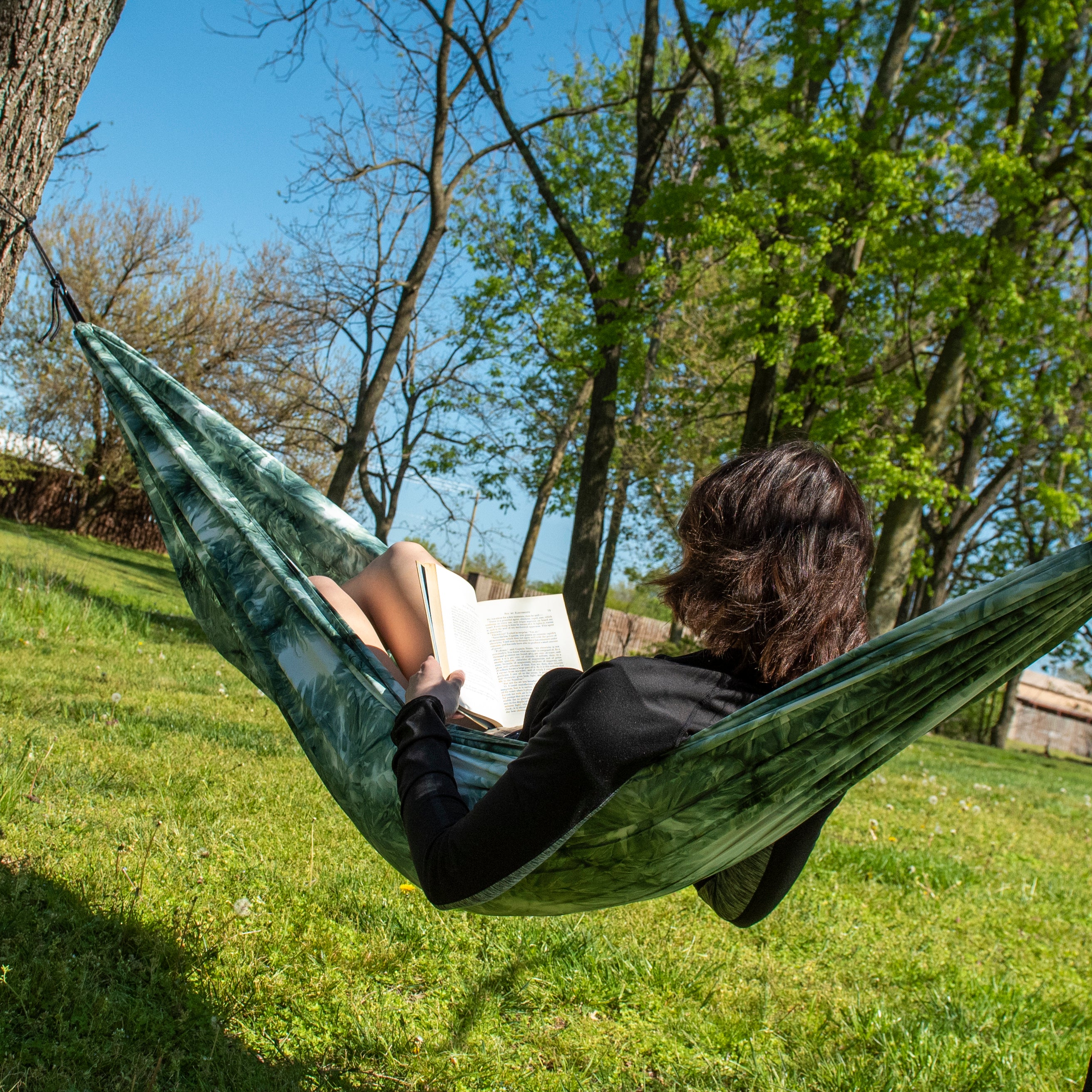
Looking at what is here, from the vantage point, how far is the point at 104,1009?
179cm

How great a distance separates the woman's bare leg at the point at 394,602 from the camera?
2.03 meters

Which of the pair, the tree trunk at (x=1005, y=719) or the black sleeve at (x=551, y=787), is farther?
the tree trunk at (x=1005, y=719)

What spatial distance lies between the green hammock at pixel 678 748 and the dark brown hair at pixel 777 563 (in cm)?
16

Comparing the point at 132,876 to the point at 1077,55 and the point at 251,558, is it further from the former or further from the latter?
the point at 1077,55

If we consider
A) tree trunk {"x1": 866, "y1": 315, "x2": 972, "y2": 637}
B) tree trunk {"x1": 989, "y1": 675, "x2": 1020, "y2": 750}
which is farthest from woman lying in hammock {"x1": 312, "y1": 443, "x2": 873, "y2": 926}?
tree trunk {"x1": 989, "y1": 675, "x2": 1020, "y2": 750}

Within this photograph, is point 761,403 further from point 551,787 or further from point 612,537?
point 551,787

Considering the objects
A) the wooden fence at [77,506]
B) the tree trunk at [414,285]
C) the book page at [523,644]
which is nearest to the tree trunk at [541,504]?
the tree trunk at [414,285]

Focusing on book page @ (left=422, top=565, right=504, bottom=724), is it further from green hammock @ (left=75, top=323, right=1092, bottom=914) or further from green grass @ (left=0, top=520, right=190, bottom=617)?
green grass @ (left=0, top=520, right=190, bottom=617)

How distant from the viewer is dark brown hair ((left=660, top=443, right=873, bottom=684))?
4.77 feet

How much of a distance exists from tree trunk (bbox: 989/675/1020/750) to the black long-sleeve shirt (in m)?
17.0

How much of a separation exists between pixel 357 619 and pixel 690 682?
0.99 m

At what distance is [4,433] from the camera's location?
18.2 m

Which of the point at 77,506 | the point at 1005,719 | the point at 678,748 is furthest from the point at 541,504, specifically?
the point at 678,748

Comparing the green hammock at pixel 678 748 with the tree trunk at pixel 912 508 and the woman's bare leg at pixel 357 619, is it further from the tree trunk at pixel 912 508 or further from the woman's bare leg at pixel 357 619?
the tree trunk at pixel 912 508
